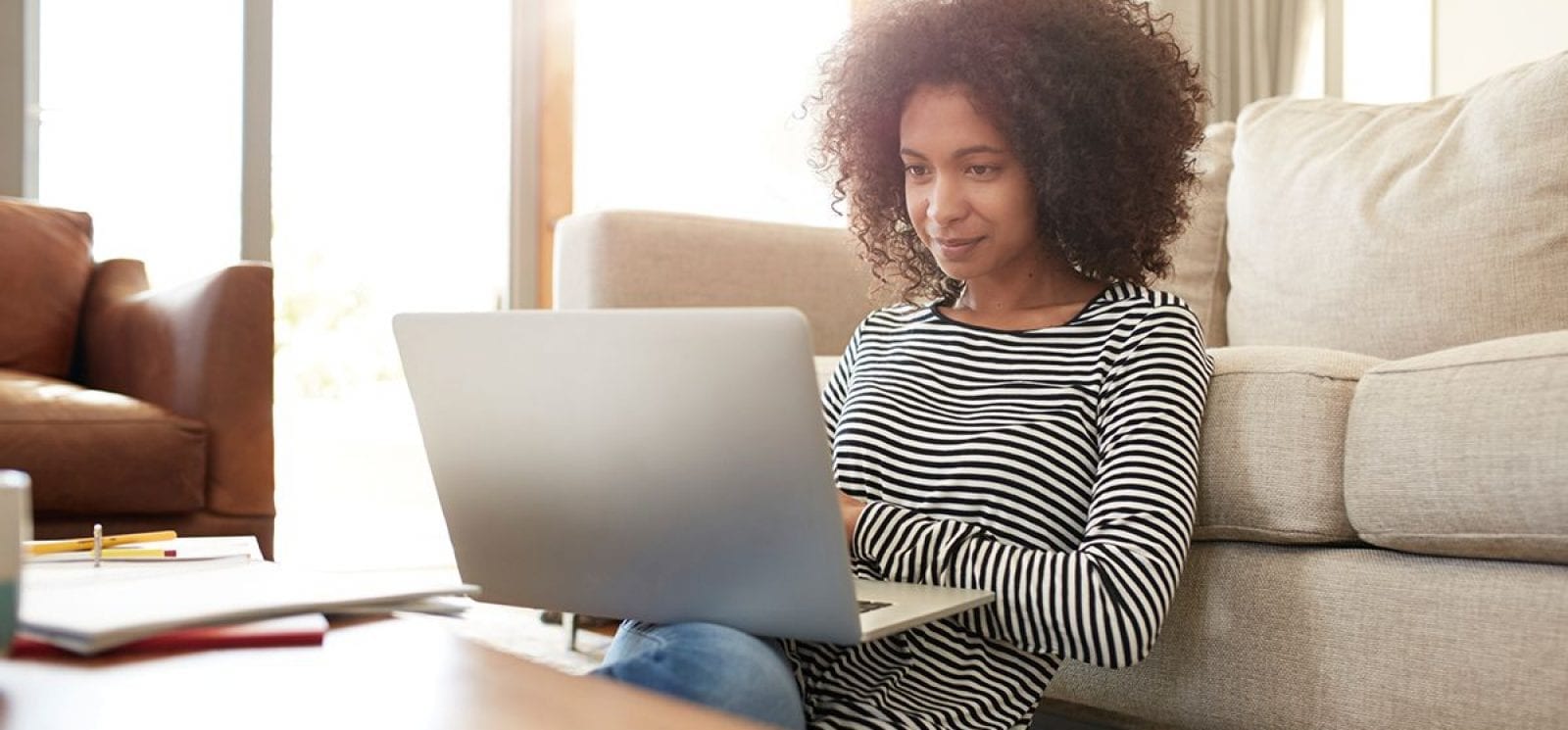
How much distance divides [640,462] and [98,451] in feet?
4.17

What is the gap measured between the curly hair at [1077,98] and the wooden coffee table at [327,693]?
0.72 meters

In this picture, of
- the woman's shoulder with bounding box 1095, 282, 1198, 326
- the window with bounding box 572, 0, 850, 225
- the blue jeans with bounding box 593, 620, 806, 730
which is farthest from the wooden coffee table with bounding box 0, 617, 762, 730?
the window with bounding box 572, 0, 850, 225

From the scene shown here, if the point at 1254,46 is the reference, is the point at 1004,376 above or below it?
below

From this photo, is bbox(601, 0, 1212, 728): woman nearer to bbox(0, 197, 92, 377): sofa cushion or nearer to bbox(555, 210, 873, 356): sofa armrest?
bbox(555, 210, 873, 356): sofa armrest

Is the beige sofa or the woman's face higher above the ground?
the woman's face

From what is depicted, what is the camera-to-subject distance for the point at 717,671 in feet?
2.50

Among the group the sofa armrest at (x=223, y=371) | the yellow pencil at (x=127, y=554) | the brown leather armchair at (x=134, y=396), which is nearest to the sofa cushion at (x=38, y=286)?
the brown leather armchair at (x=134, y=396)

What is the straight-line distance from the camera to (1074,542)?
3.36ft

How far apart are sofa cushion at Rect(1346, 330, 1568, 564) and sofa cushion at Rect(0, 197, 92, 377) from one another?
2.03 meters

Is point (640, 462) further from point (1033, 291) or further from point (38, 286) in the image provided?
point (38, 286)

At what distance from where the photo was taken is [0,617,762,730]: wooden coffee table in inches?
20.1

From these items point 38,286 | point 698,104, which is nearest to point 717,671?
point 38,286

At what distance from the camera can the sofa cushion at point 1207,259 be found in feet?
6.53

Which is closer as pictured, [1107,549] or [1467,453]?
[1107,549]
